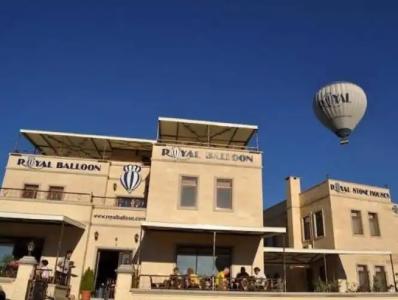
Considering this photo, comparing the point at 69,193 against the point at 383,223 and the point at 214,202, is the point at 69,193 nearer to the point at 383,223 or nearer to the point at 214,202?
the point at 214,202

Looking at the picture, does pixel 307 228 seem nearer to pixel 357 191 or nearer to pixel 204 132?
pixel 357 191

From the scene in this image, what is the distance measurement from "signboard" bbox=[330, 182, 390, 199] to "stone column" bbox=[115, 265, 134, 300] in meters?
13.7

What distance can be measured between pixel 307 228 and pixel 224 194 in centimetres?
809

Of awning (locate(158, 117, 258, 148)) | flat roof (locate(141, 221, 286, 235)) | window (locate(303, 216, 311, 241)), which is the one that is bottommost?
flat roof (locate(141, 221, 286, 235))

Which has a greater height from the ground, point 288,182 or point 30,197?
point 288,182

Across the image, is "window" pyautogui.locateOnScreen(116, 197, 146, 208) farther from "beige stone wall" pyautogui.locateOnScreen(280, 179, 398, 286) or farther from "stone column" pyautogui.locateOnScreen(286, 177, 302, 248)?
"beige stone wall" pyautogui.locateOnScreen(280, 179, 398, 286)

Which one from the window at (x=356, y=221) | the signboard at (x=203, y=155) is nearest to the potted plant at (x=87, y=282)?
the signboard at (x=203, y=155)

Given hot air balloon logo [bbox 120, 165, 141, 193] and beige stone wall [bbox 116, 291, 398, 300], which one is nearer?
beige stone wall [bbox 116, 291, 398, 300]

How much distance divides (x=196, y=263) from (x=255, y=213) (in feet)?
12.4

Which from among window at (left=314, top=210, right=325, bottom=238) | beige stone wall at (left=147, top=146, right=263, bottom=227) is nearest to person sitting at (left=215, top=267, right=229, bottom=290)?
beige stone wall at (left=147, top=146, right=263, bottom=227)

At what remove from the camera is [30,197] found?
71.2 feet

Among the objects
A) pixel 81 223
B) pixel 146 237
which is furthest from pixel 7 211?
pixel 146 237

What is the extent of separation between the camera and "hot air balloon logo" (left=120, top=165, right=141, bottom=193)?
23.1 meters

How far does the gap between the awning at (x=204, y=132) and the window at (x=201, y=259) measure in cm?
591
